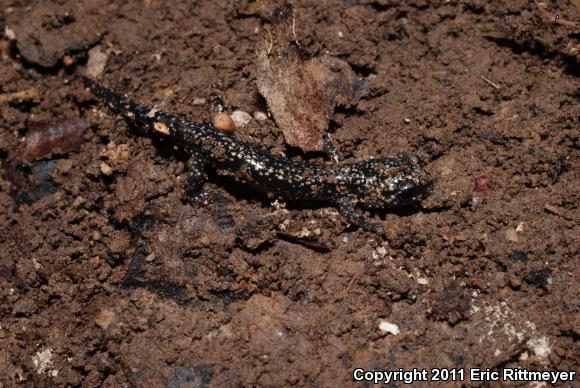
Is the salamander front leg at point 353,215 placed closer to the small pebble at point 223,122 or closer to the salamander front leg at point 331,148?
the salamander front leg at point 331,148

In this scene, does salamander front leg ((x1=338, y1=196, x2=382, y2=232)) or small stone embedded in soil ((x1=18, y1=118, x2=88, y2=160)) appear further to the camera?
small stone embedded in soil ((x1=18, y1=118, x2=88, y2=160))

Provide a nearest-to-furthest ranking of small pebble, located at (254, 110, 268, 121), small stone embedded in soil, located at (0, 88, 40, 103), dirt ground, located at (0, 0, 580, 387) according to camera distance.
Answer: dirt ground, located at (0, 0, 580, 387), small pebble, located at (254, 110, 268, 121), small stone embedded in soil, located at (0, 88, 40, 103)

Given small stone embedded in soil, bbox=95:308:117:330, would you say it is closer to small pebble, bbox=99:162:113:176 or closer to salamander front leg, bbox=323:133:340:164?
small pebble, bbox=99:162:113:176

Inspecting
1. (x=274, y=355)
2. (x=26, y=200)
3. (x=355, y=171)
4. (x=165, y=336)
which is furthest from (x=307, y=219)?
(x=26, y=200)

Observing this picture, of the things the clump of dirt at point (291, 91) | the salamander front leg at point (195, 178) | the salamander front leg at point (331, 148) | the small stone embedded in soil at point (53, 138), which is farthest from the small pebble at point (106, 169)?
the salamander front leg at point (331, 148)

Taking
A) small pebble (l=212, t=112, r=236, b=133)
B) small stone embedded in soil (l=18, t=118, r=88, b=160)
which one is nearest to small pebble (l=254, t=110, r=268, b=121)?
small pebble (l=212, t=112, r=236, b=133)

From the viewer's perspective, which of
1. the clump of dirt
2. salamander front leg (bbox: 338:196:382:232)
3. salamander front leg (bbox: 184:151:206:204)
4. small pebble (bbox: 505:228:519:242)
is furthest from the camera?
the clump of dirt

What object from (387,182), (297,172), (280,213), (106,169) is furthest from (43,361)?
(387,182)
